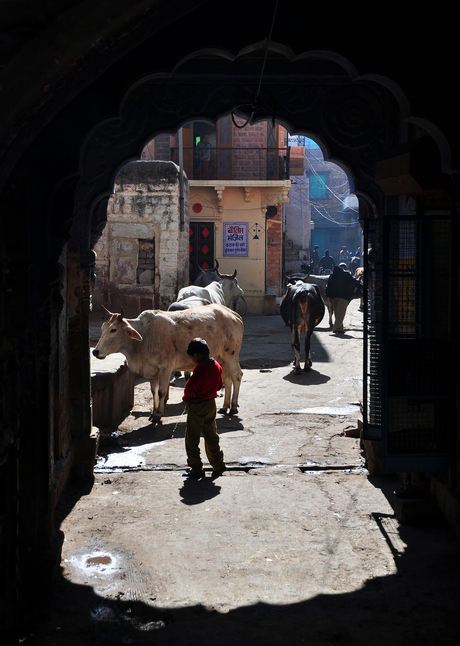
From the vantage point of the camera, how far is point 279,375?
11492 millimetres

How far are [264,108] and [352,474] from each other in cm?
346

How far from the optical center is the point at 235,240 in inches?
904

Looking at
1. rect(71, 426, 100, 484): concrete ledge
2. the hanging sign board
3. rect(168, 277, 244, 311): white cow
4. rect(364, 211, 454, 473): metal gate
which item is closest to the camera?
rect(364, 211, 454, 473): metal gate

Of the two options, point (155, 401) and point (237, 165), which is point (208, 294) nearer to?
point (155, 401)

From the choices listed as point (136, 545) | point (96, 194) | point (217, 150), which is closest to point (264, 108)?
point (96, 194)

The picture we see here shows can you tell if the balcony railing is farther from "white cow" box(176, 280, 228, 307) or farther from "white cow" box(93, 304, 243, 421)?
"white cow" box(93, 304, 243, 421)

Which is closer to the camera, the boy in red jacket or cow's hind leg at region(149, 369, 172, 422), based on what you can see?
the boy in red jacket

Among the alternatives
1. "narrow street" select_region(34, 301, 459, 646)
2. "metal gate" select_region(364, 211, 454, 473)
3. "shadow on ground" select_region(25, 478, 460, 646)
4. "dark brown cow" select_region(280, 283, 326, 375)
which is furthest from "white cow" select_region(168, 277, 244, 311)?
"shadow on ground" select_region(25, 478, 460, 646)

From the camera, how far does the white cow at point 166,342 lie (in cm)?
800

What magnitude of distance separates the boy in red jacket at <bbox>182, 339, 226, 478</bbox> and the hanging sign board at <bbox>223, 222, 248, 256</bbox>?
17048 mm

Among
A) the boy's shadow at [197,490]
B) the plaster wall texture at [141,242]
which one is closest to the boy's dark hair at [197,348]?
the boy's shadow at [197,490]

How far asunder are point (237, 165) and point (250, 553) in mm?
19809

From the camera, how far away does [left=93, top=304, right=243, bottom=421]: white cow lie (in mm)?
7996

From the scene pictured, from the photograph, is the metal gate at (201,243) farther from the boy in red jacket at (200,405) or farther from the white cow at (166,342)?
the boy in red jacket at (200,405)
